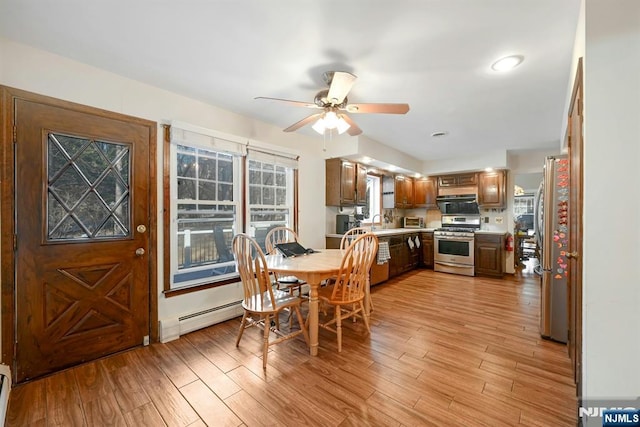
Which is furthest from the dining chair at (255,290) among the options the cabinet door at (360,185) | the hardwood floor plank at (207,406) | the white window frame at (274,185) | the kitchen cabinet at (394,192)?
the kitchen cabinet at (394,192)

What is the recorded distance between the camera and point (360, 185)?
449cm

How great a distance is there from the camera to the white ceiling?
152 cm

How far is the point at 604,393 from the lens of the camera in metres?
1.25

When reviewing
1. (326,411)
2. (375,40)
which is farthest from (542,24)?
(326,411)

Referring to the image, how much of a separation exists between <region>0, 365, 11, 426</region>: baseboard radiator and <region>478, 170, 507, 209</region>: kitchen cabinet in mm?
A: 6449

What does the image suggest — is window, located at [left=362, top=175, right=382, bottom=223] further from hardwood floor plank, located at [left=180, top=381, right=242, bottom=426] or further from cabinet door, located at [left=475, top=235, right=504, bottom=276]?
hardwood floor plank, located at [left=180, top=381, right=242, bottom=426]

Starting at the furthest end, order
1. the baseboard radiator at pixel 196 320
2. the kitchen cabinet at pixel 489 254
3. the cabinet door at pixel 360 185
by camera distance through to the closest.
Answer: the kitchen cabinet at pixel 489 254
the cabinet door at pixel 360 185
the baseboard radiator at pixel 196 320

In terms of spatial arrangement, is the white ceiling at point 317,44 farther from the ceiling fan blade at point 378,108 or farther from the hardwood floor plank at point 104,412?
the hardwood floor plank at point 104,412

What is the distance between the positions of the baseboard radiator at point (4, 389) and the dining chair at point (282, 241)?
187 centimetres

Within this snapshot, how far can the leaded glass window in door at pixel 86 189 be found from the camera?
199cm

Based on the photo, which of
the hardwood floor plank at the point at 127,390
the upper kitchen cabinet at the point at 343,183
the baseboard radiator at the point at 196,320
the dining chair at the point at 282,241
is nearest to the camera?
the hardwood floor plank at the point at 127,390

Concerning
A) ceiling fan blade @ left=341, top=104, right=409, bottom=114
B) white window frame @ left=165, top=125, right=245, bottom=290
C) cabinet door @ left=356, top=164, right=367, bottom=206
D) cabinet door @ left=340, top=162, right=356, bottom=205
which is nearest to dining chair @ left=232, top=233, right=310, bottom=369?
white window frame @ left=165, top=125, right=245, bottom=290

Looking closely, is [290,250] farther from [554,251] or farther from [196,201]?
[554,251]

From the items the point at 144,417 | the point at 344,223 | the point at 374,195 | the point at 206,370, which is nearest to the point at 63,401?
the point at 144,417
